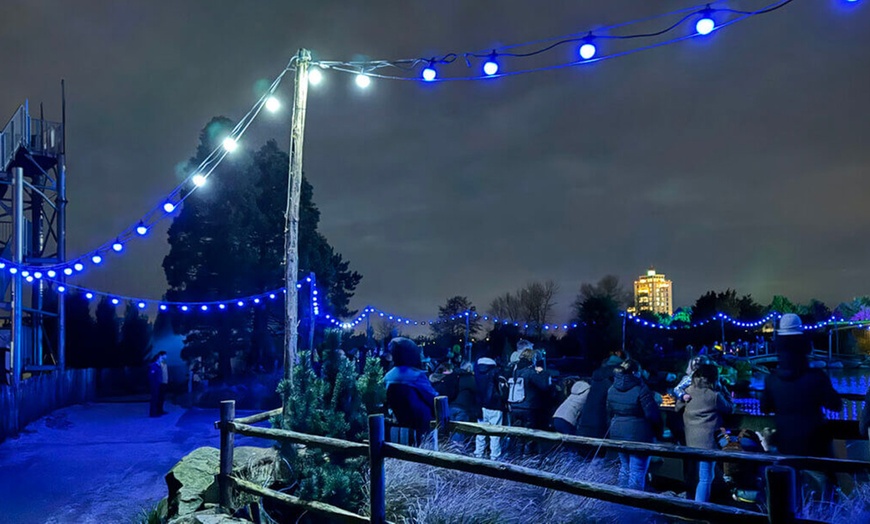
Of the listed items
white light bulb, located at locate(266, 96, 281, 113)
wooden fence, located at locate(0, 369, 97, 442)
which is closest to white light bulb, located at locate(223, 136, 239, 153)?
white light bulb, located at locate(266, 96, 281, 113)

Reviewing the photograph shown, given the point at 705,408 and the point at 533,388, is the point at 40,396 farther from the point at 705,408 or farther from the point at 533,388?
the point at 705,408

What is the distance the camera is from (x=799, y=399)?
219 inches

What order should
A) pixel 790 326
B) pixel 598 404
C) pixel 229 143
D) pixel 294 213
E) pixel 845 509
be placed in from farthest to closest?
pixel 229 143, pixel 294 213, pixel 598 404, pixel 790 326, pixel 845 509

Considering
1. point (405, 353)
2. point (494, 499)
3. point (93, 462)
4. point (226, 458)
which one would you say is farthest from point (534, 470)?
point (93, 462)

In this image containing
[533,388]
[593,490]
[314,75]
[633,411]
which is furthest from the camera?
[314,75]

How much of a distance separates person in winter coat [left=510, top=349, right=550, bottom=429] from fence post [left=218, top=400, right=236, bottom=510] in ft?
12.1

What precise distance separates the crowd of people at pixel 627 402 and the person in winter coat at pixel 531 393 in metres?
0.01

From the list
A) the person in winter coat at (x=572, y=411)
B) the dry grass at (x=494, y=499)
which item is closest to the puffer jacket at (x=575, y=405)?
the person in winter coat at (x=572, y=411)

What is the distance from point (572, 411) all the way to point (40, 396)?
1492 centimetres

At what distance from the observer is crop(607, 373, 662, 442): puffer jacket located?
21.5ft

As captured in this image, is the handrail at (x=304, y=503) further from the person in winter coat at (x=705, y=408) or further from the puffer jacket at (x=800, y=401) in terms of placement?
the puffer jacket at (x=800, y=401)

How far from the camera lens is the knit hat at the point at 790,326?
5703 mm

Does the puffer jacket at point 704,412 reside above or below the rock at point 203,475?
above

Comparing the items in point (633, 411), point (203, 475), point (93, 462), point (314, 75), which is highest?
point (314, 75)
